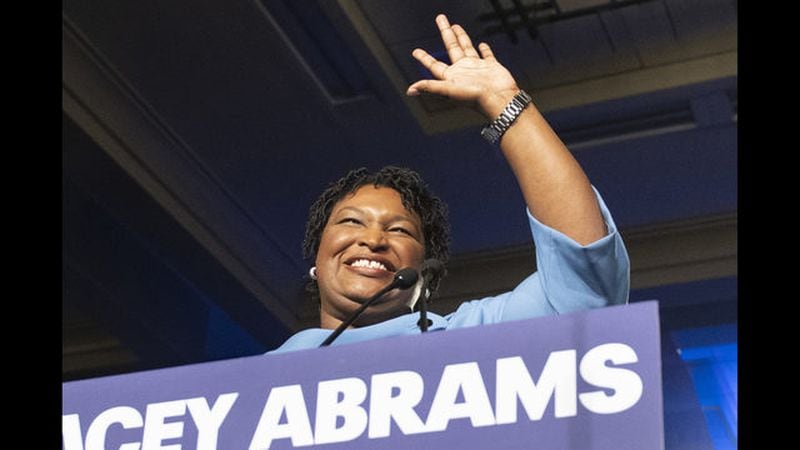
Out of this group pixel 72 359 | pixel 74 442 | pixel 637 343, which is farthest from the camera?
pixel 72 359

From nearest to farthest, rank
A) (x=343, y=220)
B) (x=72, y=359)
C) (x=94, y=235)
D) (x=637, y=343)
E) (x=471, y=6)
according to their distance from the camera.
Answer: (x=637, y=343) < (x=343, y=220) < (x=471, y=6) < (x=94, y=235) < (x=72, y=359)

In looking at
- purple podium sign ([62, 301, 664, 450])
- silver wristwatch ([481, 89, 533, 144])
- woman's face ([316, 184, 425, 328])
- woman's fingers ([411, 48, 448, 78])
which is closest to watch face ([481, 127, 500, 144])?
silver wristwatch ([481, 89, 533, 144])

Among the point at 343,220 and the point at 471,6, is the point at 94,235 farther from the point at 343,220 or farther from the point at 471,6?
the point at 343,220

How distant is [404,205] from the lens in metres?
1.78

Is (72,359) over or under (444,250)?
over

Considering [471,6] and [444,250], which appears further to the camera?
[471,6]

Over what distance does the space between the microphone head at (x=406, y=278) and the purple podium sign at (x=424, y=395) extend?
14.8 inches

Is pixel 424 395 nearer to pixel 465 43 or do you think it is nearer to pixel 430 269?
pixel 430 269

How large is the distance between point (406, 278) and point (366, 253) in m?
0.34

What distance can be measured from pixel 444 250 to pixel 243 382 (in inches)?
35.2

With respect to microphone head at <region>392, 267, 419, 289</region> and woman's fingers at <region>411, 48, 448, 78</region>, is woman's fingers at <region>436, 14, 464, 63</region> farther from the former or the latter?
microphone head at <region>392, 267, 419, 289</region>
